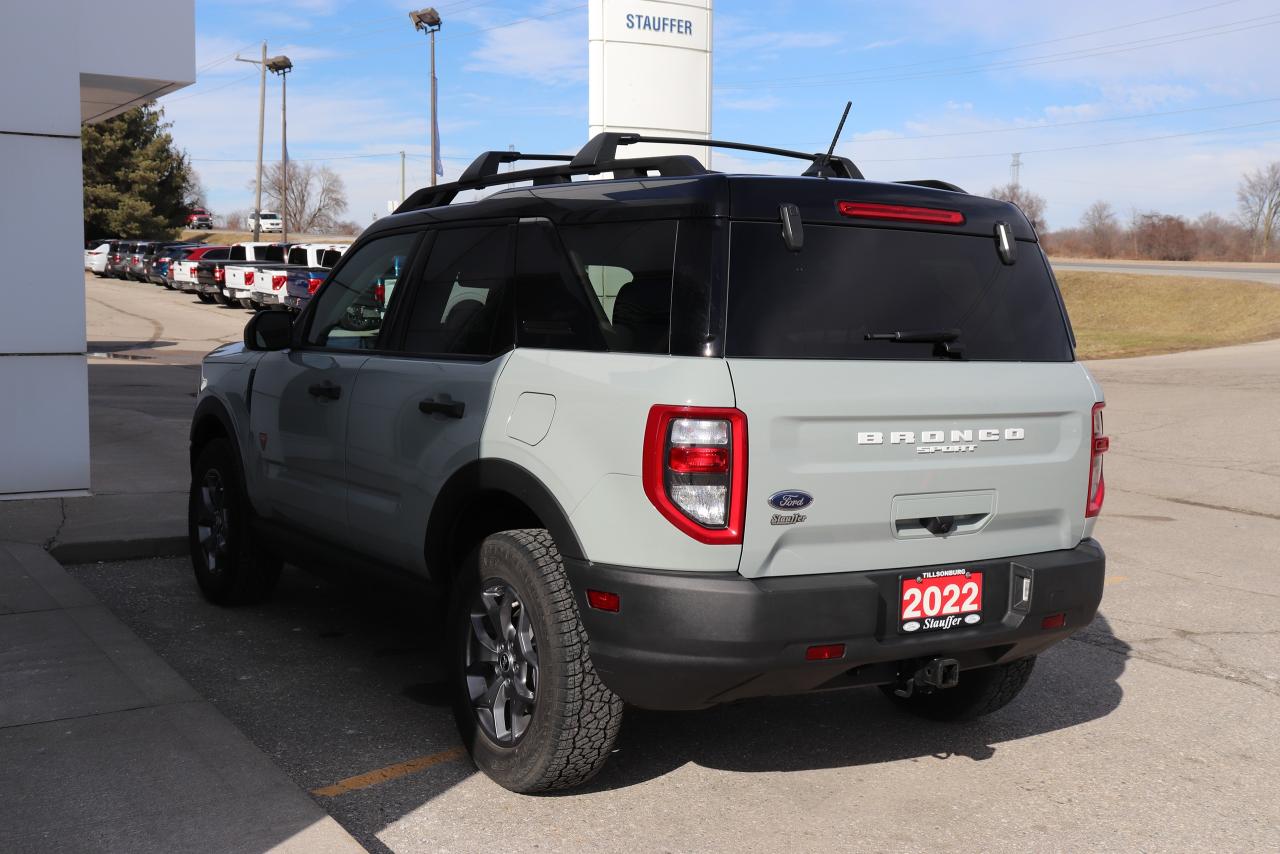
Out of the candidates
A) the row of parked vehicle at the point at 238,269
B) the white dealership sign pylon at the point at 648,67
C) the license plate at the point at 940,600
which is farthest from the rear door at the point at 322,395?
the row of parked vehicle at the point at 238,269

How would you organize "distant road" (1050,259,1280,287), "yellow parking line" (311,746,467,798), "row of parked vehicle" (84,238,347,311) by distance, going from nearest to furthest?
"yellow parking line" (311,746,467,798)
"row of parked vehicle" (84,238,347,311)
"distant road" (1050,259,1280,287)

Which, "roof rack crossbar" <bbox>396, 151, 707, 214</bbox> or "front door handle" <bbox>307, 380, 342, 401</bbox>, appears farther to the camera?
"front door handle" <bbox>307, 380, 342, 401</bbox>

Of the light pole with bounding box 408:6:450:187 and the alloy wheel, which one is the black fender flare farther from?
the light pole with bounding box 408:6:450:187

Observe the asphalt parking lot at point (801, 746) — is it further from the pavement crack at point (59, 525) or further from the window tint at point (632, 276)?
the window tint at point (632, 276)

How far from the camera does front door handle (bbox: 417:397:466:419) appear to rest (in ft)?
14.2

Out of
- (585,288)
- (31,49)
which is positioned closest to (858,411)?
(585,288)

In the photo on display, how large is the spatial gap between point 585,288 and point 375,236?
5.26 feet

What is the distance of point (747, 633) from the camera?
11.7 feet

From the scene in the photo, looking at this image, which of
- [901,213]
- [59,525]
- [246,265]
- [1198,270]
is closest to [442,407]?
[901,213]

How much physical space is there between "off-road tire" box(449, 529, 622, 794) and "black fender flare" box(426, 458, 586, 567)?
4.4 inches

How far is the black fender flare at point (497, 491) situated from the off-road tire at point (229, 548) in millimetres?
1946

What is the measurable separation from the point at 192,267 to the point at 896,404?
131 feet

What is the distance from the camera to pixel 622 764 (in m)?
4.45

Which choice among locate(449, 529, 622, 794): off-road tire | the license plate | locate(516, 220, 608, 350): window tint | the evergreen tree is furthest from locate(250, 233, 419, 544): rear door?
the evergreen tree
